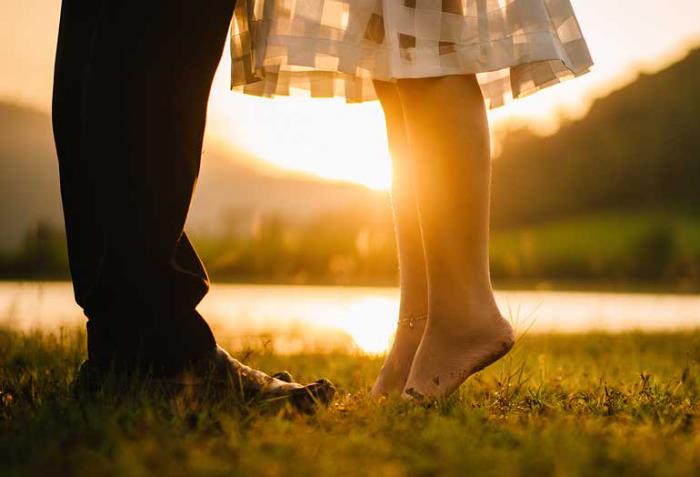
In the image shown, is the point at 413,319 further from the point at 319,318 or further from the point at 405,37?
the point at 319,318

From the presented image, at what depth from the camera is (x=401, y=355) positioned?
1.87m

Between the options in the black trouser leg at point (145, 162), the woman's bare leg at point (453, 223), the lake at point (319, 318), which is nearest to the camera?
the black trouser leg at point (145, 162)

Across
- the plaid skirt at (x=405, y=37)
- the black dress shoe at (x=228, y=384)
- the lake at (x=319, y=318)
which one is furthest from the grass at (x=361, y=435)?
the plaid skirt at (x=405, y=37)

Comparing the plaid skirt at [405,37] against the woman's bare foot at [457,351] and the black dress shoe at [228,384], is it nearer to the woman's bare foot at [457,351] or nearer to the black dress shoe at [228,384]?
the woman's bare foot at [457,351]

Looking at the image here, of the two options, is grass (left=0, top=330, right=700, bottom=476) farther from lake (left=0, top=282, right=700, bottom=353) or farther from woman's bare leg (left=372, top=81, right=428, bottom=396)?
lake (left=0, top=282, right=700, bottom=353)

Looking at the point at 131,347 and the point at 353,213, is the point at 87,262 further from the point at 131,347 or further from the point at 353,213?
the point at 353,213

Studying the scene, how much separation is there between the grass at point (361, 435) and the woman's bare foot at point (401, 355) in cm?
8

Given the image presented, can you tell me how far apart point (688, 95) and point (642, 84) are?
81.3 inches

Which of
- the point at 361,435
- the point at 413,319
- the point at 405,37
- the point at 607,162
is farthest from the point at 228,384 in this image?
the point at 607,162

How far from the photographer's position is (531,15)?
1592 mm

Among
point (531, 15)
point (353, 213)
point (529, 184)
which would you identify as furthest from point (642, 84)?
point (531, 15)

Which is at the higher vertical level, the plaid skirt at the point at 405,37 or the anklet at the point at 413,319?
the plaid skirt at the point at 405,37

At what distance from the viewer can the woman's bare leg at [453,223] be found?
5.26ft

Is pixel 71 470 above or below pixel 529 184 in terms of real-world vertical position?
below
